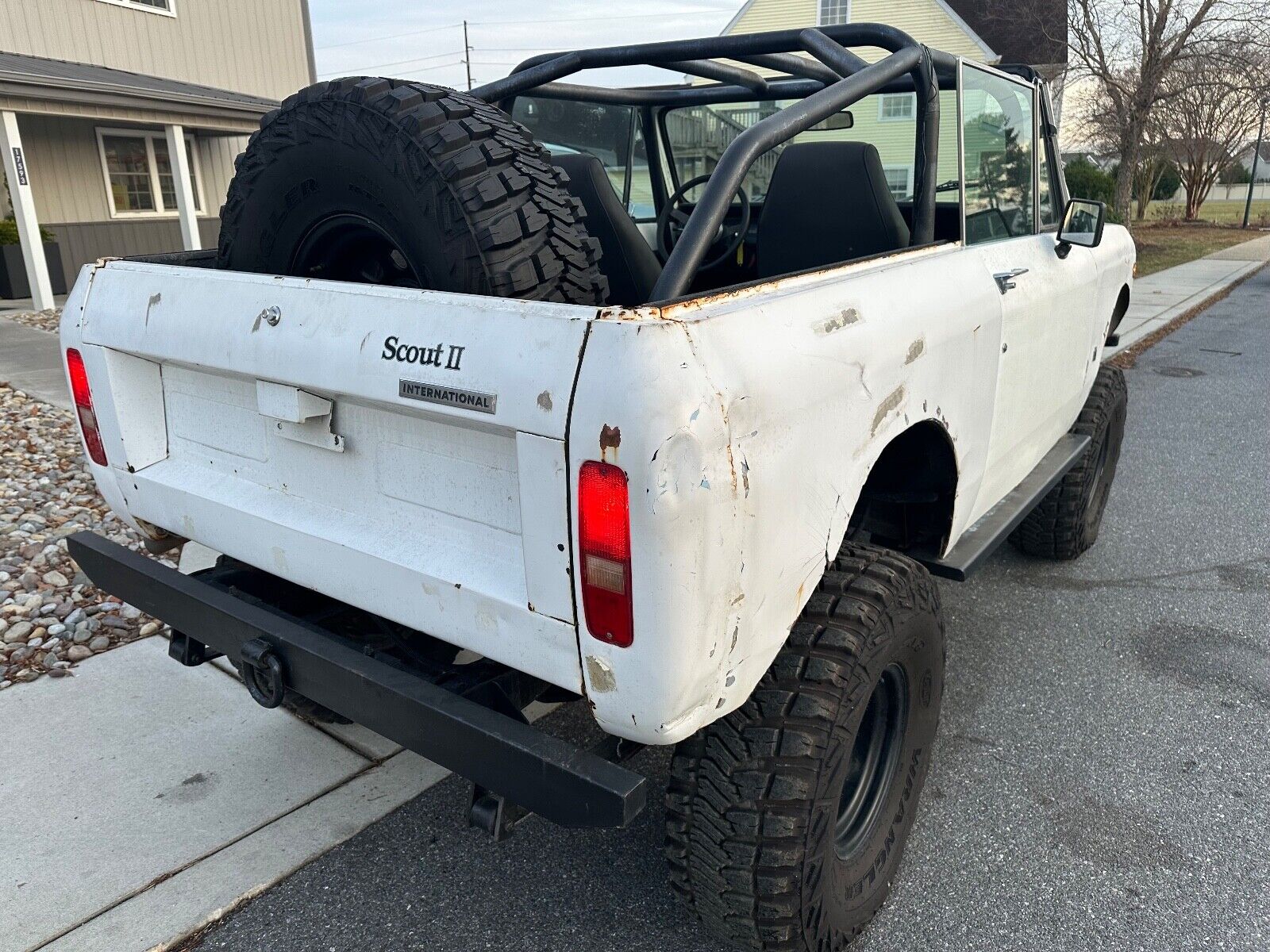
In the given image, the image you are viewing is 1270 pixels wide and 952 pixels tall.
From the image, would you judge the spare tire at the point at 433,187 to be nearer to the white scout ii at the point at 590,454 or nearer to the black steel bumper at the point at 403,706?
the white scout ii at the point at 590,454

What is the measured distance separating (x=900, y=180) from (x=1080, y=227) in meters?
0.73

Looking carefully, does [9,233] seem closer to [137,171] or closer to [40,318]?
[40,318]

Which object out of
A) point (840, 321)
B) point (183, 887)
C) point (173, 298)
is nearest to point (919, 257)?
point (840, 321)

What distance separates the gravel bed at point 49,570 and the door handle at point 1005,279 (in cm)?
335

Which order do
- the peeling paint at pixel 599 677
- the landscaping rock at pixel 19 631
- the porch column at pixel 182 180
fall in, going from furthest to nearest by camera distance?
the porch column at pixel 182 180 < the landscaping rock at pixel 19 631 < the peeling paint at pixel 599 677

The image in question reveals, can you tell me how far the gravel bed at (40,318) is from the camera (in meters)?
11.2

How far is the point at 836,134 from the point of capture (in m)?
3.80

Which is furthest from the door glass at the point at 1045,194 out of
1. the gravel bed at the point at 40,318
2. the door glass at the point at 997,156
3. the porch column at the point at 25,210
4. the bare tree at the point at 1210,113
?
the bare tree at the point at 1210,113

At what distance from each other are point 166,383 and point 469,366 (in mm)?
1187

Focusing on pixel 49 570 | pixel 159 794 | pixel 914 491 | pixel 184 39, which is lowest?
pixel 159 794

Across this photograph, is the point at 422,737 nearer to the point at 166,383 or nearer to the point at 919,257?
the point at 166,383

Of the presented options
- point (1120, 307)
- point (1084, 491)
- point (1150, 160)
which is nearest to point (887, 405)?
point (1084, 491)

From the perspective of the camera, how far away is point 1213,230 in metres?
30.7

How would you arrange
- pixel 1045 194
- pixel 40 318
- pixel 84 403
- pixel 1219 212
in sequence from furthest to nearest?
pixel 1219 212
pixel 40 318
pixel 1045 194
pixel 84 403
